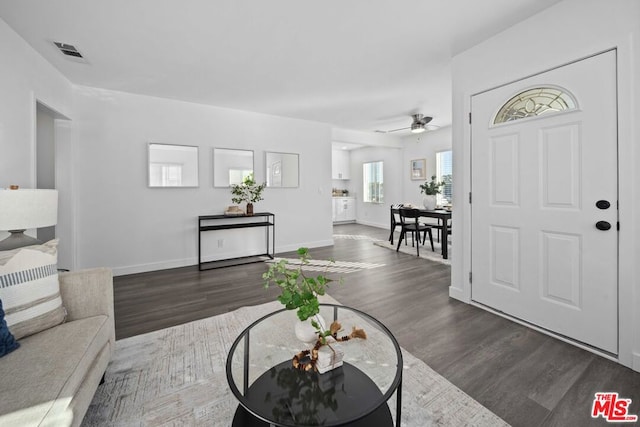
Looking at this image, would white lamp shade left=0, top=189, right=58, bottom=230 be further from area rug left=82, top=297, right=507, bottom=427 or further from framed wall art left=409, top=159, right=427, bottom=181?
framed wall art left=409, top=159, right=427, bottom=181

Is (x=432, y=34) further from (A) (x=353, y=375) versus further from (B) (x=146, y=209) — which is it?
(B) (x=146, y=209)

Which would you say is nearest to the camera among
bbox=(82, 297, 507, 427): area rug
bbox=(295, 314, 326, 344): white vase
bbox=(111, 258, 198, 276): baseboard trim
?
bbox=(295, 314, 326, 344): white vase

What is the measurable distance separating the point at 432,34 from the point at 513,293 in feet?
7.80

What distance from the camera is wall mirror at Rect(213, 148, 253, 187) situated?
14.3 feet

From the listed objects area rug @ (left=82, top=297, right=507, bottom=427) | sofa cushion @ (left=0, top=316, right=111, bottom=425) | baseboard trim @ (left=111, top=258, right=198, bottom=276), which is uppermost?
sofa cushion @ (left=0, top=316, right=111, bottom=425)

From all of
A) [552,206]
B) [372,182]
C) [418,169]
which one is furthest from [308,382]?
[372,182]

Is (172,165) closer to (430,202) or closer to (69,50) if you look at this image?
(69,50)

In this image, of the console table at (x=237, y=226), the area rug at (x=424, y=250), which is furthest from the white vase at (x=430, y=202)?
the console table at (x=237, y=226)

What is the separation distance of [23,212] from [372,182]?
7623 millimetres

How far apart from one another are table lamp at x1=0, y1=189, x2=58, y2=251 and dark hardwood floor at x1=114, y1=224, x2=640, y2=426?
961mm

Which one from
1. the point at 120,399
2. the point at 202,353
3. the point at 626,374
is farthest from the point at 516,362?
the point at 120,399

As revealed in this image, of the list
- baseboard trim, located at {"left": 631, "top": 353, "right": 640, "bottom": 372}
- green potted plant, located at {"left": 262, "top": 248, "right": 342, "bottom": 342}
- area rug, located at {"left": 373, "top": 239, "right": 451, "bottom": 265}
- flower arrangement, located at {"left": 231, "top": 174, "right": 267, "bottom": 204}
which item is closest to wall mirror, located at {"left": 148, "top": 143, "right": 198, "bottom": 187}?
flower arrangement, located at {"left": 231, "top": 174, "right": 267, "bottom": 204}

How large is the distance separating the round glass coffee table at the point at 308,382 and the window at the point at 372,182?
22.5 feet

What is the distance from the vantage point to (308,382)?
45.9 inches
